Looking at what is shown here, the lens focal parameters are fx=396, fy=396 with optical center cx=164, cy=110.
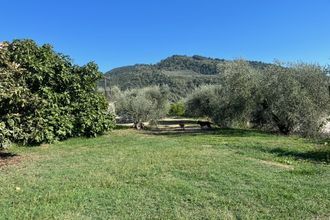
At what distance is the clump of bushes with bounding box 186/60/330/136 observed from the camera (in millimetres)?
21641

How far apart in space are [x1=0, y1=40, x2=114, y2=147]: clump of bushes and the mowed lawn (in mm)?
1185

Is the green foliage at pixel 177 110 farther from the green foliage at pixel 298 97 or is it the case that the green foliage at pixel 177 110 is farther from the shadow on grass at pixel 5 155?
the shadow on grass at pixel 5 155

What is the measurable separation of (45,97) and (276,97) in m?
12.9

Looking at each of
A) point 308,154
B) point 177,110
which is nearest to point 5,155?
point 308,154

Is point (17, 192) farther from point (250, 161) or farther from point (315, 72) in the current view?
point (315, 72)

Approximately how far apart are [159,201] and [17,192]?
290 centimetres

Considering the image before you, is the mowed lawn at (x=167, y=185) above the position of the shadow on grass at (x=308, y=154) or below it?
below

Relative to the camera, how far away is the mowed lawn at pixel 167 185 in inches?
261

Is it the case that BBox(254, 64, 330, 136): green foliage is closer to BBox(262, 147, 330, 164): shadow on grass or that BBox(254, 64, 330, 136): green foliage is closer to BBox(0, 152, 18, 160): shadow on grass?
BBox(262, 147, 330, 164): shadow on grass

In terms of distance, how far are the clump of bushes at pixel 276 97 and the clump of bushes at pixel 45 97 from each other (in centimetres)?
878

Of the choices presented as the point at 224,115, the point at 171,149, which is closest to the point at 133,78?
the point at 224,115

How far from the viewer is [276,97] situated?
22.5 m

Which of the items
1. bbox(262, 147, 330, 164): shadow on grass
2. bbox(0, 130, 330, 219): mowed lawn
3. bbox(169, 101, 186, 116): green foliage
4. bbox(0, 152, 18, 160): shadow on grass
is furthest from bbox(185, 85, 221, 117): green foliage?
bbox(0, 152, 18, 160): shadow on grass

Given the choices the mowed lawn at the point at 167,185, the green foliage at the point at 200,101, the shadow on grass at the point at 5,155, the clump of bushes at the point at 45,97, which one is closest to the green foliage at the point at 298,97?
the mowed lawn at the point at 167,185
